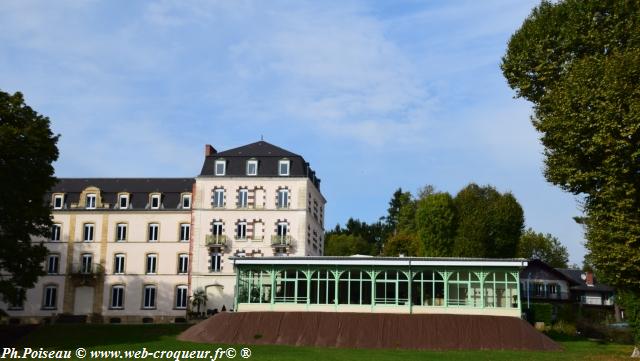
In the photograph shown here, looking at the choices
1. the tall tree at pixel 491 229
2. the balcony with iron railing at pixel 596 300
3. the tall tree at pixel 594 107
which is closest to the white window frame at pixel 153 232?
the tall tree at pixel 491 229

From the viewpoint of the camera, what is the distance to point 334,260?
39.9m

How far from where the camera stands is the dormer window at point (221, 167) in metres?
55.9

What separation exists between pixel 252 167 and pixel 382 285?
765 inches

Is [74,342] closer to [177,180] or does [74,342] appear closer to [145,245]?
[145,245]

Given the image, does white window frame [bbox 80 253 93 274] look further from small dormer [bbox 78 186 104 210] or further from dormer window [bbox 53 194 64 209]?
dormer window [bbox 53 194 64 209]

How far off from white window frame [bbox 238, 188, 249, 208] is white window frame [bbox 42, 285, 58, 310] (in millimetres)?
16093

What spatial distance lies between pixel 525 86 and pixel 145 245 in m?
35.2

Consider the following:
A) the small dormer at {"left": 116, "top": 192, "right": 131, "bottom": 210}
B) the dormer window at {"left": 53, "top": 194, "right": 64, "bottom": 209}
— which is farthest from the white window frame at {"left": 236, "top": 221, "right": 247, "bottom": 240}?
the dormer window at {"left": 53, "top": 194, "right": 64, "bottom": 209}

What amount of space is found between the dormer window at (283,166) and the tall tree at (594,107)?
1030 inches

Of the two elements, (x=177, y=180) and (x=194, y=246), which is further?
(x=177, y=180)

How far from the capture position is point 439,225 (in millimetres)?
61938

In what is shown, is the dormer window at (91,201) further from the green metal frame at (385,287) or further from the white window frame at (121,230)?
the green metal frame at (385,287)

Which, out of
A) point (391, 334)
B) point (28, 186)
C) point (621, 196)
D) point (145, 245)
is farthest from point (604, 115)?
point (145, 245)

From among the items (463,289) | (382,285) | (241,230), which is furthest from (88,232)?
(463,289)
